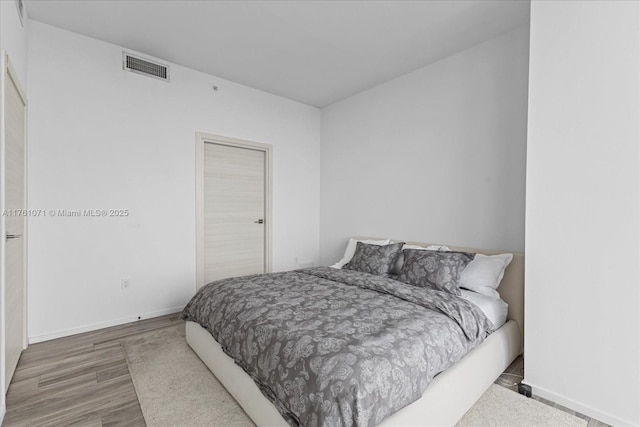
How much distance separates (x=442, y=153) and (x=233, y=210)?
2563mm

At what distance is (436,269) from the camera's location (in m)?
2.49

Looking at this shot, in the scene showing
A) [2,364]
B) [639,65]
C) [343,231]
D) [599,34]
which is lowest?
[2,364]

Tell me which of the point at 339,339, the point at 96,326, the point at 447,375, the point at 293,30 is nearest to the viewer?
the point at 339,339

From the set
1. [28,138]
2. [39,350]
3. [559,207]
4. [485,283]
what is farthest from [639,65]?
[39,350]

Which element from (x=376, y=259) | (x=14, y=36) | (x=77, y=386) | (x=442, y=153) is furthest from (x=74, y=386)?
(x=442, y=153)

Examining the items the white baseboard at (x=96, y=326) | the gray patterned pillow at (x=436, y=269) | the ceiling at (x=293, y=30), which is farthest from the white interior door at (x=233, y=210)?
the gray patterned pillow at (x=436, y=269)

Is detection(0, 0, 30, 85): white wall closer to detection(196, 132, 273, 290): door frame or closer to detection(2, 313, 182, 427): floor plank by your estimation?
detection(196, 132, 273, 290): door frame

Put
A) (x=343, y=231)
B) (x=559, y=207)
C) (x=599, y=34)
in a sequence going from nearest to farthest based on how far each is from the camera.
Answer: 1. (x=599, y=34)
2. (x=559, y=207)
3. (x=343, y=231)

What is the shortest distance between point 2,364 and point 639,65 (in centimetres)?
384

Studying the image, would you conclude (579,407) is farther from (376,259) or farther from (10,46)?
(10,46)

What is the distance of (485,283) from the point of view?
245 centimetres

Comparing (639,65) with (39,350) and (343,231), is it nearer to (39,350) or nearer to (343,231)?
(343,231)

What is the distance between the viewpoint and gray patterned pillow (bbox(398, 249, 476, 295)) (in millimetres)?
2408

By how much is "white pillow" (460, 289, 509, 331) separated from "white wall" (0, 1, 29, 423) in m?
2.94
